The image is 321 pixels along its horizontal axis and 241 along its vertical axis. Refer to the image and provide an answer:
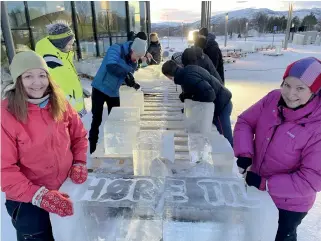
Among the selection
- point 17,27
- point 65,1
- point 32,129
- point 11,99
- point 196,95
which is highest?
point 65,1

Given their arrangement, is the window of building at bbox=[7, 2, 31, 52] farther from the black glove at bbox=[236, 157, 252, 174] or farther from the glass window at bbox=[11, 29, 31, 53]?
the black glove at bbox=[236, 157, 252, 174]

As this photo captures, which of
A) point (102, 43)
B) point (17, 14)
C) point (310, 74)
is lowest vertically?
point (102, 43)

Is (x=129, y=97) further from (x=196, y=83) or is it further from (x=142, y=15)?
(x=142, y=15)

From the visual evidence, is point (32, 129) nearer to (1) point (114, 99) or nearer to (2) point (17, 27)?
(1) point (114, 99)

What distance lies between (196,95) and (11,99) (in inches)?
68.5

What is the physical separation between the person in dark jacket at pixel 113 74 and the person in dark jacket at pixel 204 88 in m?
0.40

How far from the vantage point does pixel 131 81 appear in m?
3.27

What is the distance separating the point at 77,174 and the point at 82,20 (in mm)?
7753

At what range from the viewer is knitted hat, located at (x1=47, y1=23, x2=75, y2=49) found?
2258 mm

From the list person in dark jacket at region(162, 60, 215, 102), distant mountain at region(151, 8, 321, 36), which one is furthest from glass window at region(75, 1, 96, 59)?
distant mountain at region(151, 8, 321, 36)

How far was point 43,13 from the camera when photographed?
23.2 feet

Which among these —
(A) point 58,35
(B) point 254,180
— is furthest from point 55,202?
(A) point 58,35

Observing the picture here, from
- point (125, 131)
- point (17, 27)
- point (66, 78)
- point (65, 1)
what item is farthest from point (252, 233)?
point (65, 1)

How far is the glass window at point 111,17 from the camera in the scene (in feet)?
→ 28.2
